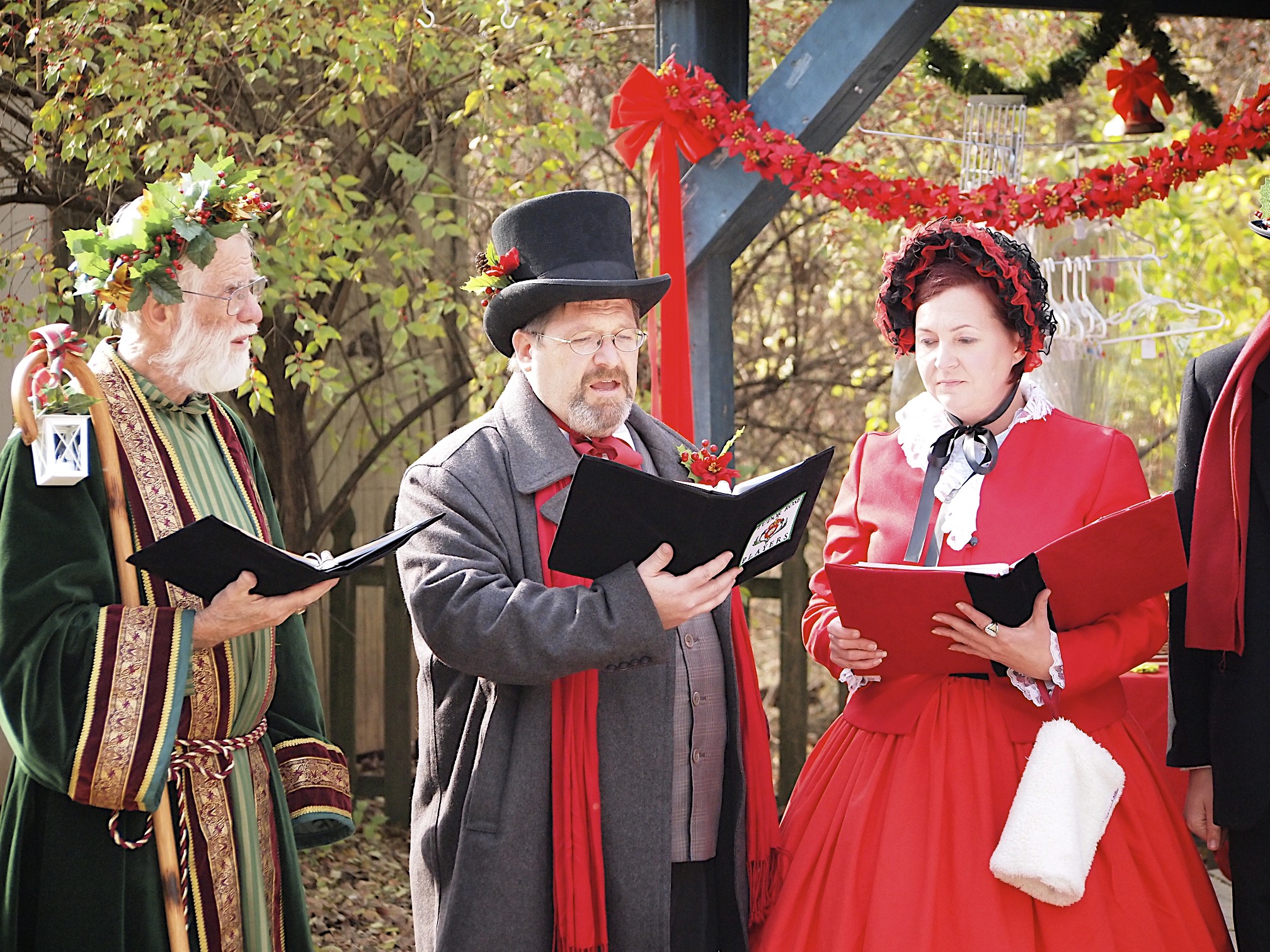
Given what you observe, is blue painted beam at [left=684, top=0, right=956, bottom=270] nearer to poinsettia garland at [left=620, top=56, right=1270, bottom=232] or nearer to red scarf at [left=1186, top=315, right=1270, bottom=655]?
poinsettia garland at [left=620, top=56, right=1270, bottom=232]

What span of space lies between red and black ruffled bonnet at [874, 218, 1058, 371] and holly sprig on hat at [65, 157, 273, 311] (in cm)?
135

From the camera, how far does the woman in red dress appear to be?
2529mm

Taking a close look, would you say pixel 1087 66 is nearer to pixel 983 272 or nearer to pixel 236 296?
pixel 983 272

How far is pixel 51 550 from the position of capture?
7.47 ft

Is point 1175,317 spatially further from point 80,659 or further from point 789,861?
point 80,659

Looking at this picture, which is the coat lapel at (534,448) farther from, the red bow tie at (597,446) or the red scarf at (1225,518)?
the red scarf at (1225,518)

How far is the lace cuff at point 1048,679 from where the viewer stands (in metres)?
2.52

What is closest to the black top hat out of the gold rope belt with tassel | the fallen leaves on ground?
the gold rope belt with tassel

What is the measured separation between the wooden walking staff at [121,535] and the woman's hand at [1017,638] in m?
1.48

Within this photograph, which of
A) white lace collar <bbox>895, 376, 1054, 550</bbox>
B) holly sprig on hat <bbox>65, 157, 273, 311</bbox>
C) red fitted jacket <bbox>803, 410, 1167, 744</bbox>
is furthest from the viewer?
white lace collar <bbox>895, 376, 1054, 550</bbox>

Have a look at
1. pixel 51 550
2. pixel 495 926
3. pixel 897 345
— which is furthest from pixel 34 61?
pixel 495 926

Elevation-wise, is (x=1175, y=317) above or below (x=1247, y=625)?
above

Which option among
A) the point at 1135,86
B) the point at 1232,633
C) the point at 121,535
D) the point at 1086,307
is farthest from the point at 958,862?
the point at 1135,86

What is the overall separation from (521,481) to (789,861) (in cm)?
98
